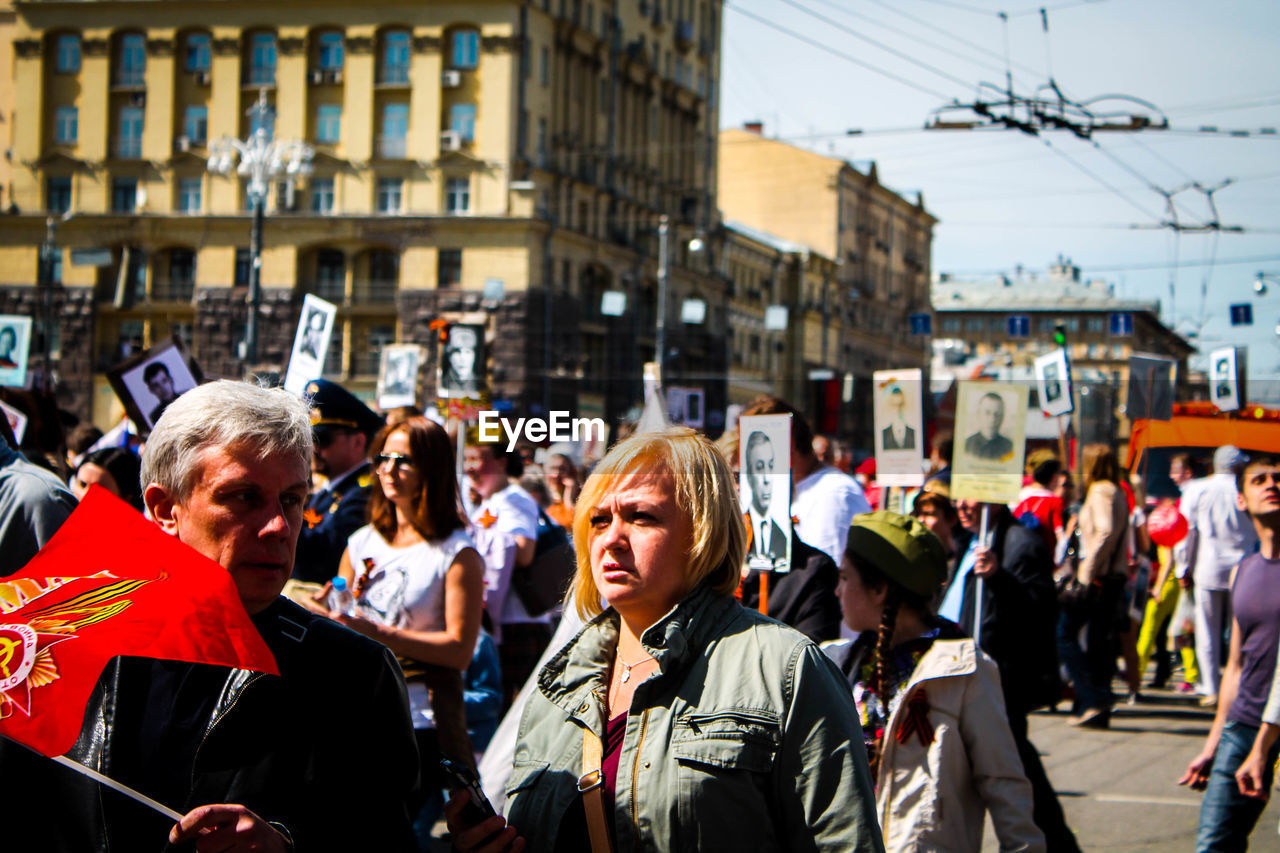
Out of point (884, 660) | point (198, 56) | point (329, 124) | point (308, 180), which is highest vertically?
point (198, 56)

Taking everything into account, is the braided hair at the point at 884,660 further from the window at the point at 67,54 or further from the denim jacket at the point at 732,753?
the window at the point at 67,54

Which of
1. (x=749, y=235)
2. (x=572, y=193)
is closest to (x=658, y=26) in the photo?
(x=572, y=193)

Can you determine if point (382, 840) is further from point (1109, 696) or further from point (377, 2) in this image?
point (377, 2)

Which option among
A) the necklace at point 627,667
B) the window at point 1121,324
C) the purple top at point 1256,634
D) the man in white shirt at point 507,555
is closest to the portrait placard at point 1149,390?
the purple top at point 1256,634

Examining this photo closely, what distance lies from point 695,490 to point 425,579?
2.11 meters

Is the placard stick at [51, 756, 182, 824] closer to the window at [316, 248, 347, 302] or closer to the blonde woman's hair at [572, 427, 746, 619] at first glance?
the blonde woman's hair at [572, 427, 746, 619]

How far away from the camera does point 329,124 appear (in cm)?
4769

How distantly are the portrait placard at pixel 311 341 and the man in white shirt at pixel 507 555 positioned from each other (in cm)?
120

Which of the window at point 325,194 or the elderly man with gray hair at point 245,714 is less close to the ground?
the window at point 325,194

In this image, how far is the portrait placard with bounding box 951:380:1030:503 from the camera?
19.8 feet

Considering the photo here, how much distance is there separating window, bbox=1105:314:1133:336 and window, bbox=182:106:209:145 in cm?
3049

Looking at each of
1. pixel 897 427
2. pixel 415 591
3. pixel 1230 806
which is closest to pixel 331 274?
pixel 897 427

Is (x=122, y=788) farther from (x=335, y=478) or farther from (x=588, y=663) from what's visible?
(x=335, y=478)

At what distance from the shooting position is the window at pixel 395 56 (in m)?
47.2
